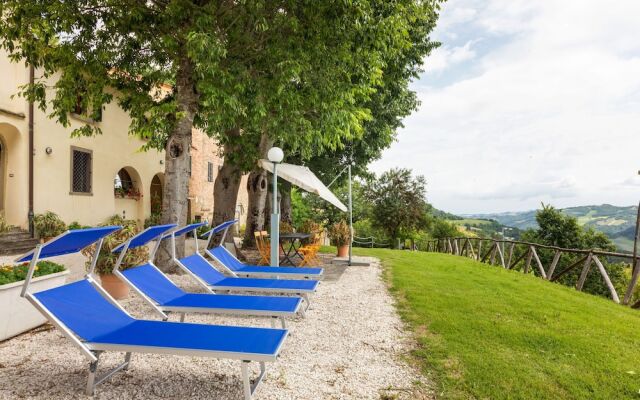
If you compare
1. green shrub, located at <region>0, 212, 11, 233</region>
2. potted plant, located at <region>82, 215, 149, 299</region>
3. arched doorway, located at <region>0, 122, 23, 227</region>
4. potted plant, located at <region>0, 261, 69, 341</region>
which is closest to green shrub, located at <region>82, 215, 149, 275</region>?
potted plant, located at <region>82, 215, 149, 299</region>

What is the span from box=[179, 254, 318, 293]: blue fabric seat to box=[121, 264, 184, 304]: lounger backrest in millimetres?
645

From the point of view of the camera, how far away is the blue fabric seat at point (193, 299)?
14.0 feet

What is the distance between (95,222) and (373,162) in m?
11.1

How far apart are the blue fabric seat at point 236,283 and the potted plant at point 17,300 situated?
63.6 inches

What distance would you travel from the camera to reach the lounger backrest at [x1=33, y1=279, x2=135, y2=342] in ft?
10.1

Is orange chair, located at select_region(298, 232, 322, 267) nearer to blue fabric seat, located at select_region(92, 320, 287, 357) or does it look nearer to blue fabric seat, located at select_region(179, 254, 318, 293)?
blue fabric seat, located at select_region(179, 254, 318, 293)

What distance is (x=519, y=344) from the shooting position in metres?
4.56

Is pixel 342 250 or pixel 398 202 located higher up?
pixel 398 202

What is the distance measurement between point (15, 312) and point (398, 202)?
2248 cm

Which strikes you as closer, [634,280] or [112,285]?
[112,285]

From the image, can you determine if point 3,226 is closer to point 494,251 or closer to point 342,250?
point 342,250

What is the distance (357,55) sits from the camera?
26.7ft

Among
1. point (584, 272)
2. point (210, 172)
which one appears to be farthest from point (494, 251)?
point (210, 172)

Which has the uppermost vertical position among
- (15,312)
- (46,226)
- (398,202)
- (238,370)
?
(398,202)
